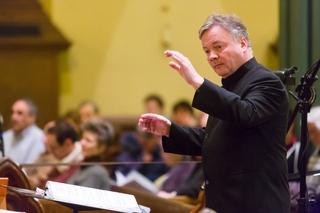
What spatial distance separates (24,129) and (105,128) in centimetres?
143

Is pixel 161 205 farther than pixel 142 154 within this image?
No

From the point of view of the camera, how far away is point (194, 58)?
32.4ft

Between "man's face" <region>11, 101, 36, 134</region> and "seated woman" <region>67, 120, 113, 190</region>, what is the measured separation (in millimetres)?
1350

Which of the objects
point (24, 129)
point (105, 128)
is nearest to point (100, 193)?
point (105, 128)

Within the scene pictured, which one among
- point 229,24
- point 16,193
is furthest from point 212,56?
point 16,193

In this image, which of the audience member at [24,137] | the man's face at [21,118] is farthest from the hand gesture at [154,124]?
the man's face at [21,118]

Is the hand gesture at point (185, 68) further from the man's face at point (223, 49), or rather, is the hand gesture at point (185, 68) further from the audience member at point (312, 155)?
the audience member at point (312, 155)

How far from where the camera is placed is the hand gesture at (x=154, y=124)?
3.18 metres

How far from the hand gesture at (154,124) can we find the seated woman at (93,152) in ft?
6.91

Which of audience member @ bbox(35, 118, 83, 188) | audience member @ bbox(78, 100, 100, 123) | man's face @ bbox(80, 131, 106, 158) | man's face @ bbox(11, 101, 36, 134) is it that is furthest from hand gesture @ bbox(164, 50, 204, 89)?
audience member @ bbox(78, 100, 100, 123)

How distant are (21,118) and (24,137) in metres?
0.25

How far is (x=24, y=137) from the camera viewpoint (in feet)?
23.3

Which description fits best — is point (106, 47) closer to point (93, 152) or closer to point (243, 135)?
point (93, 152)

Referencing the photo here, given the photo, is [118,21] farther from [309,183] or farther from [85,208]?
[85,208]
